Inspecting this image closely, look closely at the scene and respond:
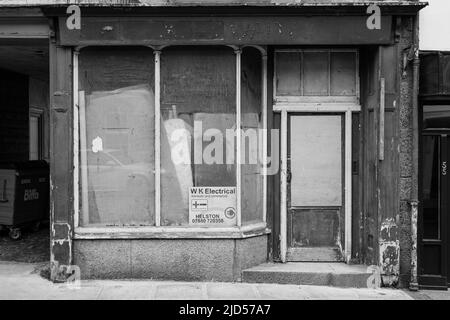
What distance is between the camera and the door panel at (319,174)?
322 inches

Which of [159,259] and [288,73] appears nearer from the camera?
[159,259]

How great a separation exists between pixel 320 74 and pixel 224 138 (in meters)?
1.78

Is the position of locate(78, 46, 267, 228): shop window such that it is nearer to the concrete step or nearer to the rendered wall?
the rendered wall

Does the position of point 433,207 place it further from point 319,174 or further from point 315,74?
point 315,74

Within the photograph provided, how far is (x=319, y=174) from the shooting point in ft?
26.8

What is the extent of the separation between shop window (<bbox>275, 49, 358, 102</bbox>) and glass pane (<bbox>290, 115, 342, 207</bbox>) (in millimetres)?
344

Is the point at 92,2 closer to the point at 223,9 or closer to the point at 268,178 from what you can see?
the point at 223,9

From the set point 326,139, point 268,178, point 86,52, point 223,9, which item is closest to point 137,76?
point 86,52

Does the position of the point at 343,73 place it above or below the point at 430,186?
above

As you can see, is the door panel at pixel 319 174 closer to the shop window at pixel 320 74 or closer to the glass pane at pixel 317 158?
the glass pane at pixel 317 158

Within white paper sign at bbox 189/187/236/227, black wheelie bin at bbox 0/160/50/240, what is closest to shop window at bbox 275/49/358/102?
white paper sign at bbox 189/187/236/227

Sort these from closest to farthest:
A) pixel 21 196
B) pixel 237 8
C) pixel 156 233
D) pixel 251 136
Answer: pixel 237 8 → pixel 156 233 → pixel 251 136 → pixel 21 196

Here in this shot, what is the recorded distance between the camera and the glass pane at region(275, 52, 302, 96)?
26.8ft

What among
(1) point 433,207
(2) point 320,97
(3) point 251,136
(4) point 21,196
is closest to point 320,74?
(2) point 320,97
